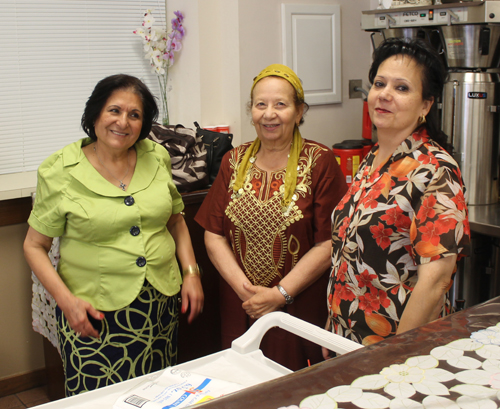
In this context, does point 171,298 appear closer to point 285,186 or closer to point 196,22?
point 285,186

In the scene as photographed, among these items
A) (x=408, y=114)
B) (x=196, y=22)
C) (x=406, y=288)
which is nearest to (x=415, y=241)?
(x=406, y=288)

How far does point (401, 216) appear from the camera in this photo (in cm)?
138

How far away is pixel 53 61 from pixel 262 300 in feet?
5.99

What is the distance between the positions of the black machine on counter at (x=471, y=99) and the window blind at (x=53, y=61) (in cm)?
144

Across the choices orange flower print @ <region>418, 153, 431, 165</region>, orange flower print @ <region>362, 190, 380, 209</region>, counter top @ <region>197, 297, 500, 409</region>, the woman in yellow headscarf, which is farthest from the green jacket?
counter top @ <region>197, 297, 500, 409</region>

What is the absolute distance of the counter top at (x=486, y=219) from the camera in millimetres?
2285

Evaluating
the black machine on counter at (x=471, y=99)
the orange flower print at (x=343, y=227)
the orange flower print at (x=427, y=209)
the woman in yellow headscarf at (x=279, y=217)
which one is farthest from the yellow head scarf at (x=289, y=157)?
the black machine on counter at (x=471, y=99)

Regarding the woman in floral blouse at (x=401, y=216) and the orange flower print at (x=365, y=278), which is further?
the orange flower print at (x=365, y=278)

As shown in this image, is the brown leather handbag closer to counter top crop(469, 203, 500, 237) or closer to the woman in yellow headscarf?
the woman in yellow headscarf

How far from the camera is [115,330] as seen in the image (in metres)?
1.74

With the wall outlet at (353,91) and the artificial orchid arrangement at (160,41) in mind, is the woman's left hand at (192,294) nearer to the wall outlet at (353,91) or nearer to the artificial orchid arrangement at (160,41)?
the artificial orchid arrangement at (160,41)

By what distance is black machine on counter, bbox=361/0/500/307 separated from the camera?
2.41 m

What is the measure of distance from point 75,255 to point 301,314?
842 millimetres

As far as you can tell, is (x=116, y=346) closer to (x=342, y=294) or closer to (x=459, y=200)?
(x=342, y=294)
